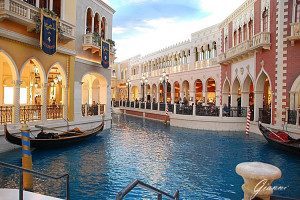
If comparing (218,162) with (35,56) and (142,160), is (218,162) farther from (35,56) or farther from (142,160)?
(35,56)

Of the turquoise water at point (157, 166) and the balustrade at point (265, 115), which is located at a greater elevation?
the balustrade at point (265, 115)

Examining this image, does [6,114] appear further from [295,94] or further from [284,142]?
[295,94]

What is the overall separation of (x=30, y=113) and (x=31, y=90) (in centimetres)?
345

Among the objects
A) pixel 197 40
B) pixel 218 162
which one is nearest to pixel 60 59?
pixel 218 162

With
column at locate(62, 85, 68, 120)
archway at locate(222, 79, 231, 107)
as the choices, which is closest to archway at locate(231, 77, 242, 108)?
archway at locate(222, 79, 231, 107)

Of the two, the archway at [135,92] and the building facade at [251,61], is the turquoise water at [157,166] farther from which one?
the archway at [135,92]

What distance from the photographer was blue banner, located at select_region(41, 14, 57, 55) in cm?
988

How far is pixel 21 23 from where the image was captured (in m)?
9.29

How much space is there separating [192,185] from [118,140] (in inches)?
252

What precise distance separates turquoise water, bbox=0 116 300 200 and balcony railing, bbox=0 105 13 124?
46.2 inches

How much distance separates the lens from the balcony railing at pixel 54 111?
37.8 ft

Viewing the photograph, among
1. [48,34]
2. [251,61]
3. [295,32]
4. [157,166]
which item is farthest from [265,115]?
[48,34]

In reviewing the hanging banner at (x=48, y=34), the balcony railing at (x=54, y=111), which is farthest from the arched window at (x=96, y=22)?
the balcony railing at (x=54, y=111)

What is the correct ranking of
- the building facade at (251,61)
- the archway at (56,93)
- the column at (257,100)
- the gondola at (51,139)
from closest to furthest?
the gondola at (51,139) < the archway at (56,93) < the building facade at (251,61) < the column at (257,100)
